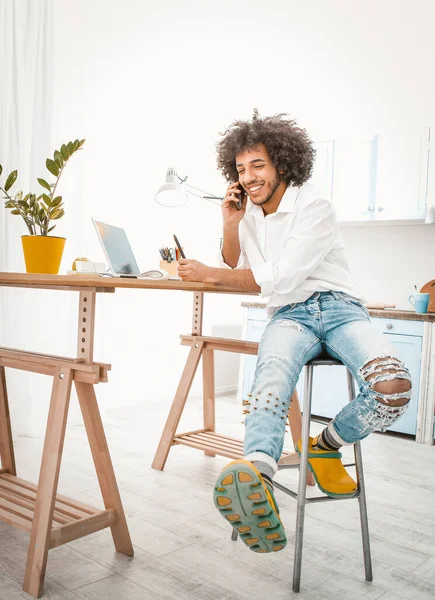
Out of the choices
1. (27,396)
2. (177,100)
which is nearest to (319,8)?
(177,100)

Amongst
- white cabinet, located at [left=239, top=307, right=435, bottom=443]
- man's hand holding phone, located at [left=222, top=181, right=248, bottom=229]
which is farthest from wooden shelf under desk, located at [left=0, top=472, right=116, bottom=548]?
white cabinet, located at [left=239, top=307, right=435, bottom=443]

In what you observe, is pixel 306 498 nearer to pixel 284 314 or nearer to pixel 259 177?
pixel 284 314

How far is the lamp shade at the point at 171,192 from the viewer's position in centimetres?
267

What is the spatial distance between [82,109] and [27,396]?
159cm

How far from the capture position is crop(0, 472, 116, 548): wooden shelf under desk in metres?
1.53

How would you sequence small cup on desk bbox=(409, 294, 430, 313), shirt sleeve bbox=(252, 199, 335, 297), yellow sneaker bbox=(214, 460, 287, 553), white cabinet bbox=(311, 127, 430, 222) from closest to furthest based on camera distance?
yellow sneaker bbox=(214, 460, 287, 553) → shirt sleeve bbox=(252, 199, 335, 297) → small cup on desk bbox=(409, 294, 430, 313) → white cabinet bbox=(311, 127, 430, 222)

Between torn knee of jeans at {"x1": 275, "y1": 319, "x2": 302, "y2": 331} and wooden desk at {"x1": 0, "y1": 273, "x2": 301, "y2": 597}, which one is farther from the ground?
torn knee of jeans at {"x1": 275, "y1": 319, "x2": 302, "y2": 331}

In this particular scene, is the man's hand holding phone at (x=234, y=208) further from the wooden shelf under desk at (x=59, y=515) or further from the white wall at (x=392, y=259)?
the white wall at (x=392, y=259)

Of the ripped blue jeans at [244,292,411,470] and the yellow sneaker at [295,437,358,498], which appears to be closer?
the ripped blue jeans at [244,292,411,470]

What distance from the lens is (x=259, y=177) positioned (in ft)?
6.33

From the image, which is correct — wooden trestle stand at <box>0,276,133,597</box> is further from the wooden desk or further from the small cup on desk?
the small cup on desk

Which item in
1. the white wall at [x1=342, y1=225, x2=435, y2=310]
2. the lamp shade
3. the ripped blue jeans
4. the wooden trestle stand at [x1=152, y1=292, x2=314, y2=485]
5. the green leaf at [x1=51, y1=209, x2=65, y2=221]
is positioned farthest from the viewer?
the white wall at [x1=342, y1=225, x2=435, y2=310]

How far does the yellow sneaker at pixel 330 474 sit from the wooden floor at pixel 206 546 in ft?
0.81

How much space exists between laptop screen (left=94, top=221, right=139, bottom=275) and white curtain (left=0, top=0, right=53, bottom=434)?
2.76 ft
